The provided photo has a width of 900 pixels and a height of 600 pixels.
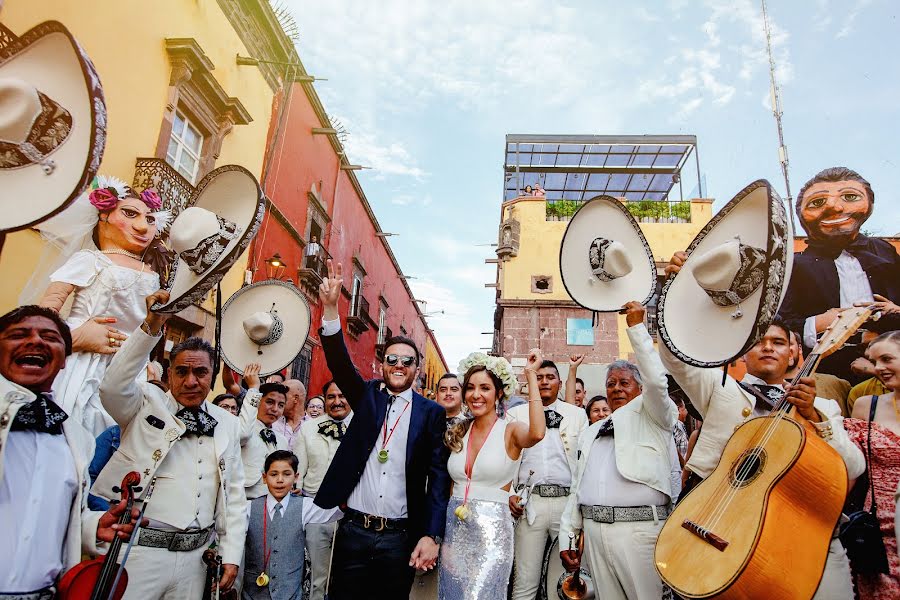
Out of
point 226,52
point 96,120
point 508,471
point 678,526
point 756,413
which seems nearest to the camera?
point 96,120

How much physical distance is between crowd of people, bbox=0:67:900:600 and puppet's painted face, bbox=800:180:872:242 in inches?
27.2

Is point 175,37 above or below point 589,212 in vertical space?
above

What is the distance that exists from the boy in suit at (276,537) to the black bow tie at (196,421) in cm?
159

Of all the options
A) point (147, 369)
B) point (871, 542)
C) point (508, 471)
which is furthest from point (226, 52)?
point (871, 542)

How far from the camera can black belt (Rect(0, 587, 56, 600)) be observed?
171 cm

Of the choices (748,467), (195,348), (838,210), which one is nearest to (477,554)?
(748,467)

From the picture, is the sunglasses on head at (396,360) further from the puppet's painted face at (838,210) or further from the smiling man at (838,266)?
the puppet's painted face at (838,210)

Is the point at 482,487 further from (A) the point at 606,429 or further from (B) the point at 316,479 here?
(B) the point at 316,479

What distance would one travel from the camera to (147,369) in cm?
334

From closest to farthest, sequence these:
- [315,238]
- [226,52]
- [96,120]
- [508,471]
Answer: [96,120], [508,471], [226,52], [315,238]

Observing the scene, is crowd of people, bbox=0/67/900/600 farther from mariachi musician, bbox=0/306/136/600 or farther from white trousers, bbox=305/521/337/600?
white trousers, bbox=305/521/337/600

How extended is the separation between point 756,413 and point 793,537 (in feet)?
2.89

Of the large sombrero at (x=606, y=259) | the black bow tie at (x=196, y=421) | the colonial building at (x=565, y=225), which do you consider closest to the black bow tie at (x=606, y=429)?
the large sombrero at (x=606, y=259)

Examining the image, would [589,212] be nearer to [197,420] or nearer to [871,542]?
[871,542]
